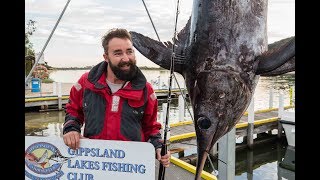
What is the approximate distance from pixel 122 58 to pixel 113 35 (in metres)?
0.13

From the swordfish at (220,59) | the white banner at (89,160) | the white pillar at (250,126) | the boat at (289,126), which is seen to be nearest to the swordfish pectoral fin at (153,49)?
the swordfish at (220,59)

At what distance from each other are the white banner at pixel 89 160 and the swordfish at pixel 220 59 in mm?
299

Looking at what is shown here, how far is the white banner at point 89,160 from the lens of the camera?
5.87ft

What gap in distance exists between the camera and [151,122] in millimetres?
2121

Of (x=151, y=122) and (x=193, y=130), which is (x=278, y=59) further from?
(x=193, y=130)

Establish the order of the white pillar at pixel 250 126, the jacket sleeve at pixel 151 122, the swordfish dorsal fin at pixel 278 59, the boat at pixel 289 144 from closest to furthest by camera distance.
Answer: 1. the swordfish dorsal fin at pixel 278 59
2. the jacket sleeve at pixel 151 122
3. the white pillar at pixel 250 126
4. the boat at pixel 289 144

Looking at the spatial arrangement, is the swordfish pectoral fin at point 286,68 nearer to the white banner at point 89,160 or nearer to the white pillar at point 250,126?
the white banner at point 89,160

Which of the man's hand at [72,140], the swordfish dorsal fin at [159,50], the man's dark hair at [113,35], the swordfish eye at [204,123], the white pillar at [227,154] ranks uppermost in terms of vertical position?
the man's dark hair at [113,35]

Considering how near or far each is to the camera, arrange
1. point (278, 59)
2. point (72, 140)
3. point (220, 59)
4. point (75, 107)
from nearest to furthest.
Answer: point (278, 59) < point (220, 59) < point (72, 140) < point (75, 107)

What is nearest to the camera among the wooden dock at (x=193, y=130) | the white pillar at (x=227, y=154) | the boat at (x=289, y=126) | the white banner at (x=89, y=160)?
the white banner at (x=89, y=160)

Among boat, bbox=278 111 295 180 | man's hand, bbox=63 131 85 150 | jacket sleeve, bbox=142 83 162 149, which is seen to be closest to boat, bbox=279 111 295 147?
boat, bbox=278 111 295 180

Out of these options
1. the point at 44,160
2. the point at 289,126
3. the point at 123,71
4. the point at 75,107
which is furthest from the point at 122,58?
the point at 289,126

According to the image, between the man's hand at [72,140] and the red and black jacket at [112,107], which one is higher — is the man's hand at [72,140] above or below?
below

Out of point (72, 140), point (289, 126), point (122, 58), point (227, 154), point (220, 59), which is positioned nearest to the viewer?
point (220, 59)
